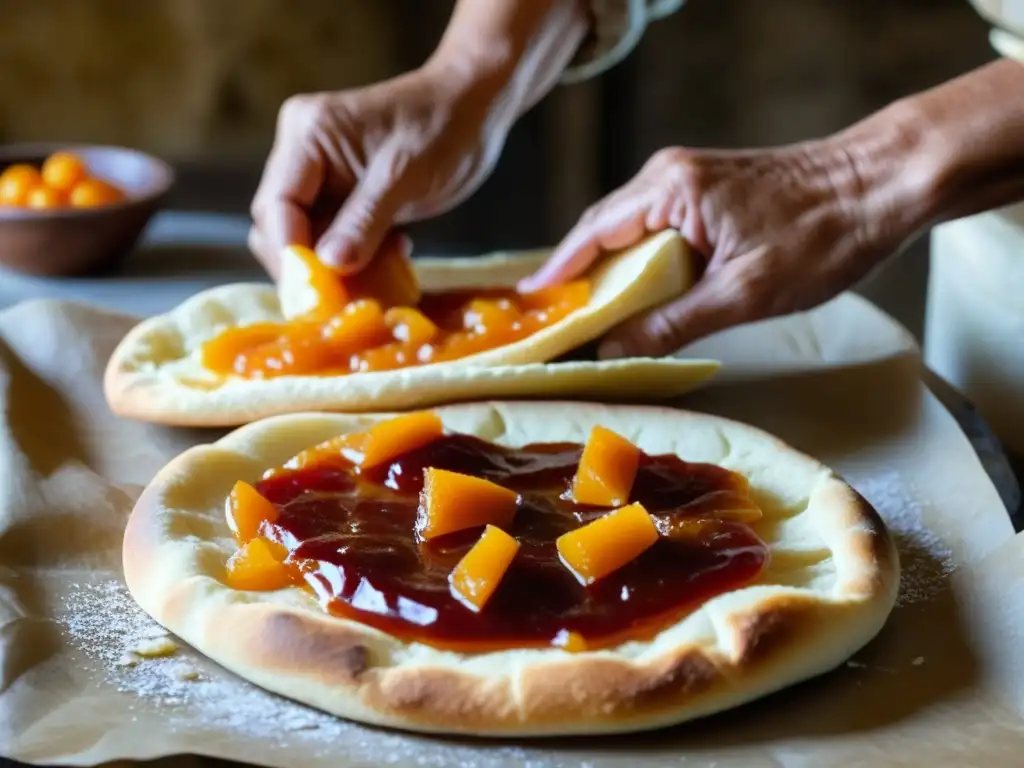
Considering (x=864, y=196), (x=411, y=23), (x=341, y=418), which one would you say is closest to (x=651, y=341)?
(x=864, y=196)

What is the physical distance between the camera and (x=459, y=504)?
1.59m

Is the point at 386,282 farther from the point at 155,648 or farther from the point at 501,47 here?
the point at 155,648

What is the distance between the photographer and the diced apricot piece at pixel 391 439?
1805mm

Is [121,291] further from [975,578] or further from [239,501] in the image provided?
[975,578]

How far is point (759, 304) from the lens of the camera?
7.23 ft

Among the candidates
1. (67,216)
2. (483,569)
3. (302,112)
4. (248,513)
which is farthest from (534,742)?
(67,216)

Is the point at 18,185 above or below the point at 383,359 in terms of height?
above

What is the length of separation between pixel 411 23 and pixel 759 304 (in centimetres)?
413

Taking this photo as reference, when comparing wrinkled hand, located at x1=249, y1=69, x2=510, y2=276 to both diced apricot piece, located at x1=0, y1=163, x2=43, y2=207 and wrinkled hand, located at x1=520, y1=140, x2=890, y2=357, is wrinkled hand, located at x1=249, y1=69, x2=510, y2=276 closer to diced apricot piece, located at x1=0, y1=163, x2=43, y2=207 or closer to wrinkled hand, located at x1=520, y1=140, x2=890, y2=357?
wrinkled hand, located at x1=520, y1=140, x2=890, y2=357

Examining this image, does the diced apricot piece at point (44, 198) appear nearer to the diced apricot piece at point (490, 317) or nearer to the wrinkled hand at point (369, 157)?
the wrinkled hand at point (369, 157)

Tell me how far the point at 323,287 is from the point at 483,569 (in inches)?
40.4

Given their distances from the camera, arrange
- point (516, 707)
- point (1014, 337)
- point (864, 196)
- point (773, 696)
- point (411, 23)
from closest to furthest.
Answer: point (516, 707), point (773, 696), point (864, 196), point (1014, 337), point (411, 23)

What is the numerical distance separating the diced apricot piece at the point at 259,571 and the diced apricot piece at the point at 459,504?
0.18 metres

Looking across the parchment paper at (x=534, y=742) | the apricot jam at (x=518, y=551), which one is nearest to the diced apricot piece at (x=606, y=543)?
the apricot jam at (x=518, y=551)
